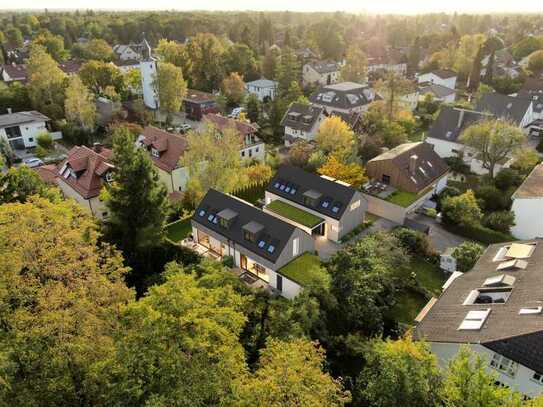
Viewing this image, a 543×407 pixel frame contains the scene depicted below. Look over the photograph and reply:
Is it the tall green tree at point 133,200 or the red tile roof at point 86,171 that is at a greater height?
the tall green tree at point 133,200

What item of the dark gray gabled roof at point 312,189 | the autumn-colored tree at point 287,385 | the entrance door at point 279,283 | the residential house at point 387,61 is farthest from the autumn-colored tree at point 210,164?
the residential house at point 387,61

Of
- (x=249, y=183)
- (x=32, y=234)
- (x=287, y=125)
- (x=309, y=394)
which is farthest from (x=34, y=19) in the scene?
(x=309, y=394)

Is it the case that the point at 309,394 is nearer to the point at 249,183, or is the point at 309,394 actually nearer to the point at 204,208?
the point at 204,208

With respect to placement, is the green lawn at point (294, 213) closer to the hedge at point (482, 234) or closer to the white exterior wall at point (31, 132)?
the hedge at point (482, 234)

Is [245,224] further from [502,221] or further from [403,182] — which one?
[502,221]

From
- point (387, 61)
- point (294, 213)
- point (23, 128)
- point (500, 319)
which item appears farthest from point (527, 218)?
point (387, 61)
